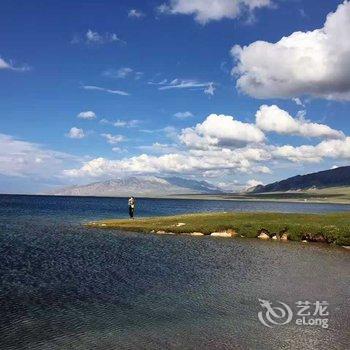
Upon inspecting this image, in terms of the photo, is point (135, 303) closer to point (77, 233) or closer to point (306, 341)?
point (306, 341)

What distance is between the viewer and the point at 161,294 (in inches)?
1233

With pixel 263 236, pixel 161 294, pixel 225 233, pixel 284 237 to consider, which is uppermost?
pixel 225 233

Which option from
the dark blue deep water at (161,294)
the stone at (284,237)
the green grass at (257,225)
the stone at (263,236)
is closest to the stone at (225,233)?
the green grass at (257,225)

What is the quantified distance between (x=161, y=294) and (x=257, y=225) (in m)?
44.6

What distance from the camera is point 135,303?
93.6ft

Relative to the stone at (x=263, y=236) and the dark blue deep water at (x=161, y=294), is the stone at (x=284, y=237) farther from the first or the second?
the dark blue deep water at (x=161, y=294)

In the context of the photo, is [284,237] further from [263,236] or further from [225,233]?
[225,233]

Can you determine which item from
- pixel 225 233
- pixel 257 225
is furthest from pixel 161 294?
pixel 257 225

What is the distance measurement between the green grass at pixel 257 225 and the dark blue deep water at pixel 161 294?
11293mm

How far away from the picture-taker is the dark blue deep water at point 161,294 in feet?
73.0

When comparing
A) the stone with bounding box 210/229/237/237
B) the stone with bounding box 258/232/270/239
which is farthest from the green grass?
the stone with bounding box 258/232/270/239

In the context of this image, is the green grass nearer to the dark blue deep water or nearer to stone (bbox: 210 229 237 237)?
stone (bbox: 210 229 237 237)

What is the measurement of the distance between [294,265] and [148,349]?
28579 millimetres

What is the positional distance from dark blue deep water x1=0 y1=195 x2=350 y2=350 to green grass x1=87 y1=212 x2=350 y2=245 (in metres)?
11.3
